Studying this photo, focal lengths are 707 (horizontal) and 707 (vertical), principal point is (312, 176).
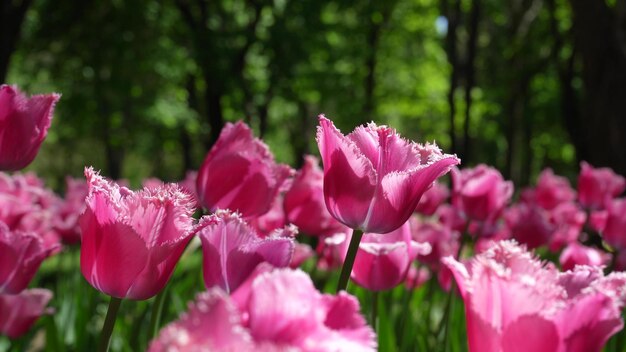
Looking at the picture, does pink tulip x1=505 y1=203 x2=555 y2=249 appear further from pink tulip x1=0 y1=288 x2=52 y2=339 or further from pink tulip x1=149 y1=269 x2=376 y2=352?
pink tulip x1=149 y1=269 x2=376 y2=352

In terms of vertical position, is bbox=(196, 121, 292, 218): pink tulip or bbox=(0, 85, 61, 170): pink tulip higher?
bbox=(0, 85, 61, 170): pink tulip

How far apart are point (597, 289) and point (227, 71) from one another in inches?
420

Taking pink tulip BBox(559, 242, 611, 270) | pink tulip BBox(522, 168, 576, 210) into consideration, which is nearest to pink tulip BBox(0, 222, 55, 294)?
pink tulip BBox(559, 242, 611, 270)

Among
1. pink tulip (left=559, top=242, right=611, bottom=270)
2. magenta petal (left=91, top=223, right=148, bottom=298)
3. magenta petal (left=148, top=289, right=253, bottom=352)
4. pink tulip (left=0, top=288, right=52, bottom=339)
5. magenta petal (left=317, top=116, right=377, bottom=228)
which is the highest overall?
magenta petal (left=148, top=289, right=253, bottom=352)

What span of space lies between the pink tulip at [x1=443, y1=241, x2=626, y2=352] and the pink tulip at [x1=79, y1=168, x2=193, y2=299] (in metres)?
0.38

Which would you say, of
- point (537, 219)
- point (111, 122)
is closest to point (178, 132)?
point (111, 122)

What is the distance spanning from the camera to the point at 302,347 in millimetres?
627

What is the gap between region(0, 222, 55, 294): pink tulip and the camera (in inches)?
53.0

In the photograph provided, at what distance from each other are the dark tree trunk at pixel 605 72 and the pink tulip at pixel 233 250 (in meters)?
5.19

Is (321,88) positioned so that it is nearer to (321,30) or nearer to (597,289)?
(321,30)

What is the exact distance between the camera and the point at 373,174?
1.12 metres

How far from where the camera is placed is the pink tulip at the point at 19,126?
4.80 ft

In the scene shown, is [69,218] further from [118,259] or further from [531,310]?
[531,310]

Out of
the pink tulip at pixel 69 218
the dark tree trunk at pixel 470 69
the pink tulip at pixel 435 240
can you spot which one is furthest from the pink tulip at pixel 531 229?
the dark tree trunk at pixel 470 69
